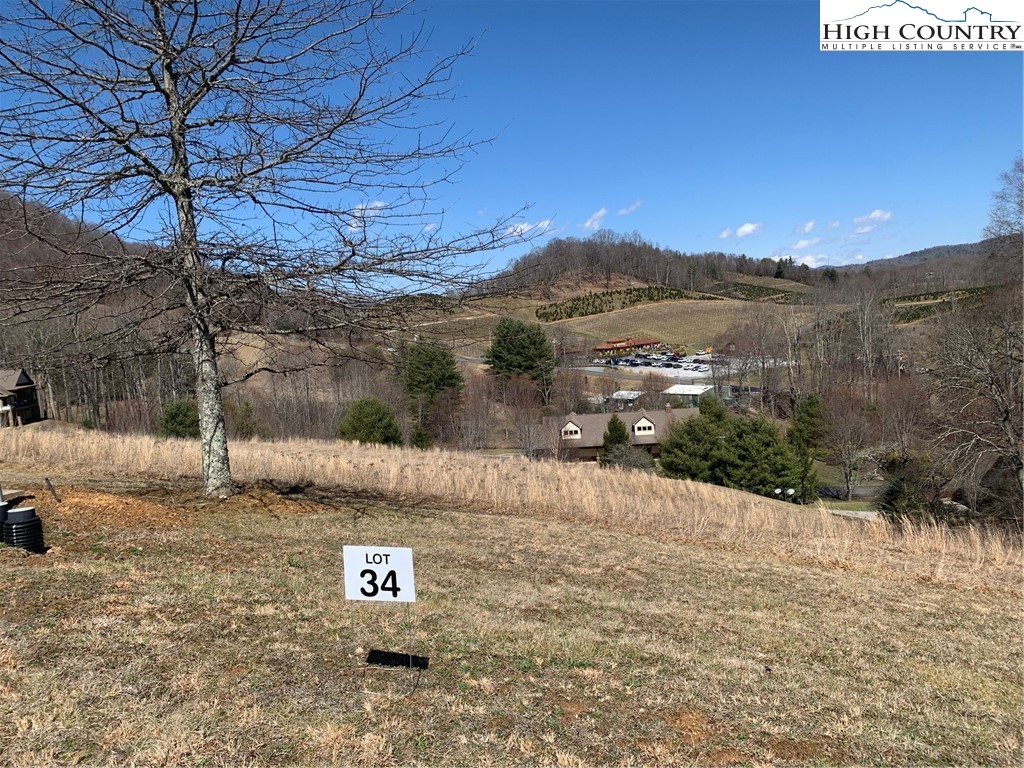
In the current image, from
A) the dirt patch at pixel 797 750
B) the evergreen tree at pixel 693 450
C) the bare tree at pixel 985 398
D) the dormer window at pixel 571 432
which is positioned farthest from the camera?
the dormer window at pixel 571 432

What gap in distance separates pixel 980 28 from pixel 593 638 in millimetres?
12402

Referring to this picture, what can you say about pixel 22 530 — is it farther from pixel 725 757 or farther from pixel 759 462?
pixel 759 462

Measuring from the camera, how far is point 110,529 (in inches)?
276

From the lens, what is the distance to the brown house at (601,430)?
153ft

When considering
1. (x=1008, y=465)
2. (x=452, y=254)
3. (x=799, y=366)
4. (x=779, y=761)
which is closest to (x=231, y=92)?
(x=452, y=254)

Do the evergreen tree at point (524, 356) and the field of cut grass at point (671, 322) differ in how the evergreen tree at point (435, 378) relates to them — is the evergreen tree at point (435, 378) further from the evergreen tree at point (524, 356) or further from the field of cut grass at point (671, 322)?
the field of cut grass at point (671, 322)

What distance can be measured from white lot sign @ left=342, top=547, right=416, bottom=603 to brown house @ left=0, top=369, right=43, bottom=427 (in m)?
45.5

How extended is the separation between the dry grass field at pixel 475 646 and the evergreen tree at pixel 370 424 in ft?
83.6

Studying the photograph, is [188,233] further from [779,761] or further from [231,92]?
[779,761]

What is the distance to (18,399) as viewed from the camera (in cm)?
4731

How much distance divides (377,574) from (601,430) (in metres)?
44.3

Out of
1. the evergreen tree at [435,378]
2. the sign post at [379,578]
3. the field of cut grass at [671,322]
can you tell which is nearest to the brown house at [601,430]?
the evergreen tree at [435,378]

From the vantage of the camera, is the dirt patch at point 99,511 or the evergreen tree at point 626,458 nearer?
the dirt patch at point 99,511

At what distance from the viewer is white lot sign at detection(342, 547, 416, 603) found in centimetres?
429
